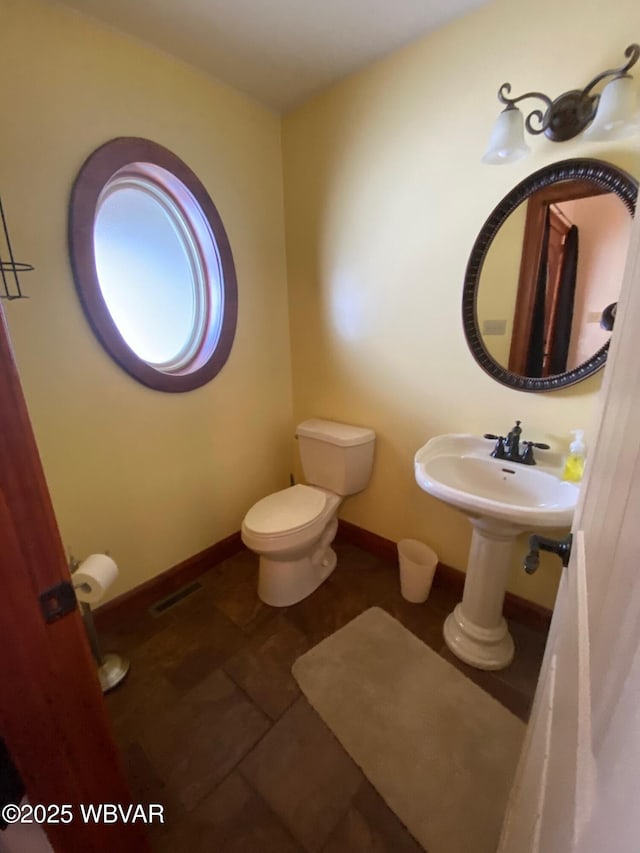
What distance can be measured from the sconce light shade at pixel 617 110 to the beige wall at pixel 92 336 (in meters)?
1.46

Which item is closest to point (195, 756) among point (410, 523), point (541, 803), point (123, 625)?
point (123, 625)

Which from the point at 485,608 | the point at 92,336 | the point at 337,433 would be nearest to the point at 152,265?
the point at 92,336

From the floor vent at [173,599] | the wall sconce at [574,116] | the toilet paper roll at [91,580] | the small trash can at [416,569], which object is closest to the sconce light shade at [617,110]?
the wall sconce at [574,116]

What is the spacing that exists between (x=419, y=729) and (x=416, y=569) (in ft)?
2.00

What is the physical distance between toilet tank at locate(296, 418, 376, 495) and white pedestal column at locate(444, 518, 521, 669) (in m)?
0.67

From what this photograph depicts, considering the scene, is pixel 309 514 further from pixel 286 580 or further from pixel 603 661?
pixel 603 661

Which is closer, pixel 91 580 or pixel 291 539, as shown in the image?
pixel 91 580

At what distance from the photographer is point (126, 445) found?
160 cm

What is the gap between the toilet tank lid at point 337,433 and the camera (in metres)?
1.86

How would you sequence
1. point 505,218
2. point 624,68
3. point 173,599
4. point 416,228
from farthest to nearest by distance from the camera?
1. point 173,599
2. point 416,228
3. point 505,218
4. point 624,68

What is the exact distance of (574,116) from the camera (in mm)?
1171

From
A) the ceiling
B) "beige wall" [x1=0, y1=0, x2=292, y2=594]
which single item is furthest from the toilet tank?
the ceiling

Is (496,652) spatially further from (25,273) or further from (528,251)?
(25,273)

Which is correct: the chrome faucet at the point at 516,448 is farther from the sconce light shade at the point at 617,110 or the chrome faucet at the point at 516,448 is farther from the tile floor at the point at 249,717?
the sconce light shade at the point at 617,110
